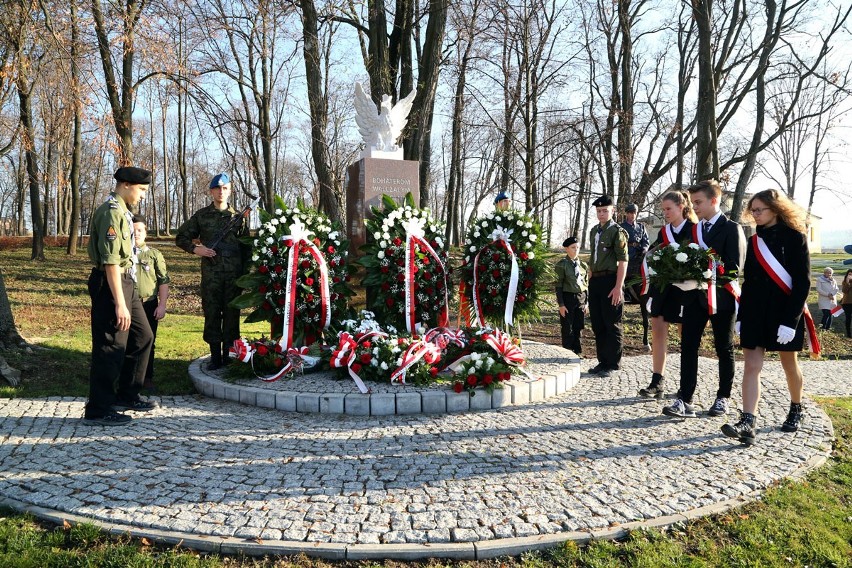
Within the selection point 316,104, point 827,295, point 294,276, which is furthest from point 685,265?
point 827,295

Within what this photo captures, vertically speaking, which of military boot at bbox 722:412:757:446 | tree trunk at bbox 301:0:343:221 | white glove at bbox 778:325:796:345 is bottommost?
military boot at bbox 722:412:757:446

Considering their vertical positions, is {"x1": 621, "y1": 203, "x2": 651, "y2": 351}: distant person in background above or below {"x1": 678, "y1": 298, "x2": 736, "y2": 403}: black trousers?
above

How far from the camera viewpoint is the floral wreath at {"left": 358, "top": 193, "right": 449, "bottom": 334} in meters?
6.64

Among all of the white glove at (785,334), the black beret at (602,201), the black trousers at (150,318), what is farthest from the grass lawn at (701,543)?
the black beret at (602,201)

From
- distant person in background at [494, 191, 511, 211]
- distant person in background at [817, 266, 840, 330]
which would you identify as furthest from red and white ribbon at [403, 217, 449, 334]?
distant person in background at [817, 266, 840, 330]

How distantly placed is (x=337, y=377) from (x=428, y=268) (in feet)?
5.95

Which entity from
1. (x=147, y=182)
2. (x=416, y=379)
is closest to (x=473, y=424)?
(x=416, y=379)

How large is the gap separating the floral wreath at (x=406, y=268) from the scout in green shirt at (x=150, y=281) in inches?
88.7

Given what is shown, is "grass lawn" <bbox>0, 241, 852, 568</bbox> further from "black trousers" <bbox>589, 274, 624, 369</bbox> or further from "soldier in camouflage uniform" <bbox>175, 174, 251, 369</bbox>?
"soldier in camouflage uniform" <bbox>175, 174, 251, 369</bbox>

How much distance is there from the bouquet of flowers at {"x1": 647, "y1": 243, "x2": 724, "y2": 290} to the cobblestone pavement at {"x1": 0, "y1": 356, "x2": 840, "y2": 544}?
1.27 meters

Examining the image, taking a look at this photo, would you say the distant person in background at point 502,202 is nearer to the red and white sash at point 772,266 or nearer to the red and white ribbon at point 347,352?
the red and white ribbon at point 347,352

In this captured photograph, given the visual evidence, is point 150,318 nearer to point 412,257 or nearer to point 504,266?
point 412,257

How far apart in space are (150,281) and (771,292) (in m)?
5.81

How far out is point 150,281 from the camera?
18.7 ft
